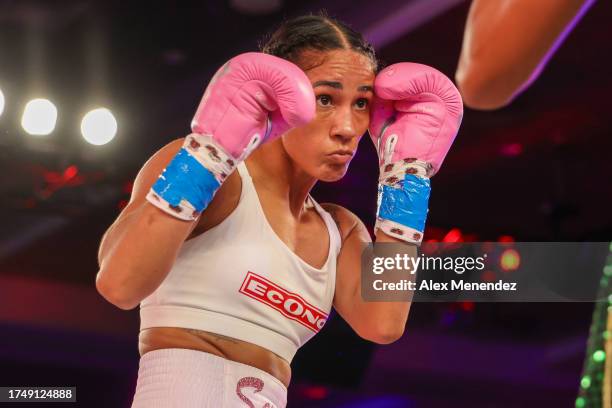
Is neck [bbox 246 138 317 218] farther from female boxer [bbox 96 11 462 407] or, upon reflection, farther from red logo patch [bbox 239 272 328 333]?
red logo patch [bbox 239 272 328 333]

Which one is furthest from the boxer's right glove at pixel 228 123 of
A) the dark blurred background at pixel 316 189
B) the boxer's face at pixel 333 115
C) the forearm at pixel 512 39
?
the dark blurred background at pixel 316 189

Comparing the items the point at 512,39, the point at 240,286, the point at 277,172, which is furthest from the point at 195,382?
the point at 512,39

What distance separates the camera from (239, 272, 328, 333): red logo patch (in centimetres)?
176

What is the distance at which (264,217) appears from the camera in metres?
1.83

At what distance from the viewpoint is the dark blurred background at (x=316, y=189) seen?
388 centimetres

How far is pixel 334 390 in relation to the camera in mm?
4562

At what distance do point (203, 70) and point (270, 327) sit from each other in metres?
2.62

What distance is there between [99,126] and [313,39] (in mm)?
2204

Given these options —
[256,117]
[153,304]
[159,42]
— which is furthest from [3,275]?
[256,117]

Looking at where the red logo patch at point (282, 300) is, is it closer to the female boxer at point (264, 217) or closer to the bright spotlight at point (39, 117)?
the female boxer at point (264, 217)

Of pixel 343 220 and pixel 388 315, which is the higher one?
pixel 343 220

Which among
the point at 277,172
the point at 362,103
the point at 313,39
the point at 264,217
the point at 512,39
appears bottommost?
the point at 512,39

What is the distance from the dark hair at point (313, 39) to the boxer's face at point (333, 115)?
0.02m

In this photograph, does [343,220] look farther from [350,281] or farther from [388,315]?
[388,315]
